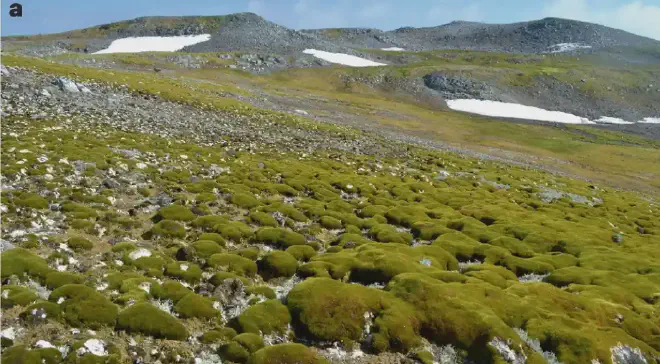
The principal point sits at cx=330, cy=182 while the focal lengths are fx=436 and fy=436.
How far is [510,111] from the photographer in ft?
500

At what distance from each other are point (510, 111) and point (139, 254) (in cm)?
15547

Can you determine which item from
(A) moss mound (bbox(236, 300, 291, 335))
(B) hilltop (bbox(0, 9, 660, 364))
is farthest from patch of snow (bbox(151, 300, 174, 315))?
(A) moss mound (bbox(236, 300, 291, 335))

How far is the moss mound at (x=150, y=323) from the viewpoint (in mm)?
11875

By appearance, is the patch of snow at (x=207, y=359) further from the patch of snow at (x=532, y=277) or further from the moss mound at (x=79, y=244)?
the patch of snow at (x=532, y=277)

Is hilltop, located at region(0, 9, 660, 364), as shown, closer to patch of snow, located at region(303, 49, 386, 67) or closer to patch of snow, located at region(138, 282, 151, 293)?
patch of snow, located at region(138, 282, 151, 293)

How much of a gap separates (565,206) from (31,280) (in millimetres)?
42975

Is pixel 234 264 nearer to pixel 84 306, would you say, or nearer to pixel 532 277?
pixel 84 306

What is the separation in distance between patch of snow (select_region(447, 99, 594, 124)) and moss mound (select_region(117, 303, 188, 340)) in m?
148

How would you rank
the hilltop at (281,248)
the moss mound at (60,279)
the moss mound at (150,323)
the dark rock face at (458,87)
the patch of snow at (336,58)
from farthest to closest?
the patch of snow at (336,58) → the dark rock face at (458,87) → the moss mound at (60,279) → the hilltop at (281,248) → the moss mound at (150,323)

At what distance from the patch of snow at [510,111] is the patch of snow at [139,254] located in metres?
145

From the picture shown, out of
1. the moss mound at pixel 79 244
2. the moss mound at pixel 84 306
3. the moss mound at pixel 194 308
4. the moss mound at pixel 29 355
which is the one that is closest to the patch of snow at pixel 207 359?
the moss mound at pixel 194 308

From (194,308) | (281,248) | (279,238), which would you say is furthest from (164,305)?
(279,238)

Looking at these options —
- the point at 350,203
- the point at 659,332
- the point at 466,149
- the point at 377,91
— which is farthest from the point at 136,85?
the point at 377,91

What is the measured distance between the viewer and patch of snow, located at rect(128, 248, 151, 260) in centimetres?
1623
